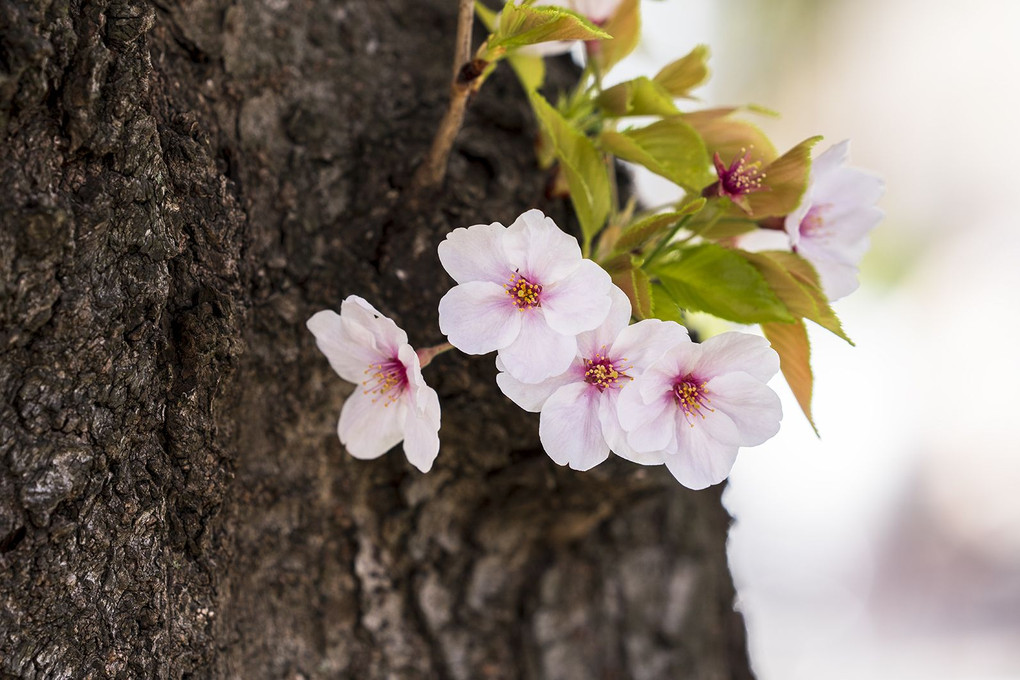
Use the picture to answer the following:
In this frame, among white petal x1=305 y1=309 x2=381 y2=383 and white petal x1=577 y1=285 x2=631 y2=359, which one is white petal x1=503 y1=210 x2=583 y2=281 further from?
white petal x1=305 y1=309 x2=381 y2=383

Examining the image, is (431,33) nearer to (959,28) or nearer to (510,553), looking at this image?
(510,553)

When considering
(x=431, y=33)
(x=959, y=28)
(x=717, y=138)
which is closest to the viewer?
(x=717, y=138)

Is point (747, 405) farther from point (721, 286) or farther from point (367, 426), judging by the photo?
point (367, 426)

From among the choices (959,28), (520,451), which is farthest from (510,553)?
(959,28)

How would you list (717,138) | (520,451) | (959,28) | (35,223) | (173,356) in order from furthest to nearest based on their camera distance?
(959,28)
(520,451)
(717,138)
(173,356)
(35,223)

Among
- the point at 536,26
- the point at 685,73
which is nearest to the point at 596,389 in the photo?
the point at 536,26

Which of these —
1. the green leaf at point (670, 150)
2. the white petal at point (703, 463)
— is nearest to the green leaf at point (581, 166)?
the green leaf at point (670, 150)
